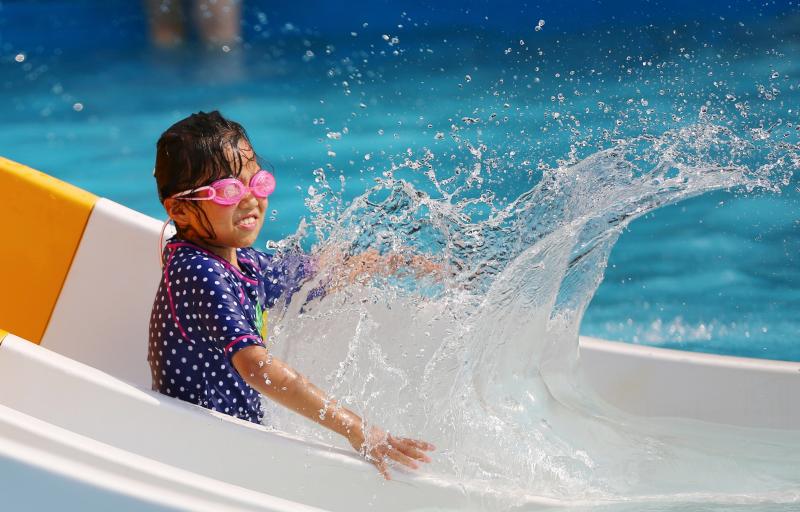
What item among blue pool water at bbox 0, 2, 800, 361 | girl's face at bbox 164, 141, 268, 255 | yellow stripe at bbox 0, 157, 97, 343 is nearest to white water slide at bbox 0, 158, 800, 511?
yellow stripe at bbox 0, 157, 97, 343

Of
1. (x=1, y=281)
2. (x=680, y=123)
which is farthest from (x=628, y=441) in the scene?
(x=680, y=123)

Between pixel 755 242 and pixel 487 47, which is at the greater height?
pixel 487 47

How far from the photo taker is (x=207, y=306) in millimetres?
1312

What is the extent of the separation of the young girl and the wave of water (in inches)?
4.4

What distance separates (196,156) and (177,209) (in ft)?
0.27

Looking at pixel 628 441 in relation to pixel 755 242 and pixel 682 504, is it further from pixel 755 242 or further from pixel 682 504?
pixel 755 242

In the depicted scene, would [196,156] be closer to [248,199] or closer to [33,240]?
[248,199]

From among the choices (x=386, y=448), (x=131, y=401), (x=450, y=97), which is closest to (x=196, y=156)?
(x=131, y=401)

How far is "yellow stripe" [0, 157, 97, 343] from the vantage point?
1764mm

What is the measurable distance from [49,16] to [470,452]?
169 inches

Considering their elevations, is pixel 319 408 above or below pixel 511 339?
below

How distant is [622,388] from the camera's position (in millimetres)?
1734

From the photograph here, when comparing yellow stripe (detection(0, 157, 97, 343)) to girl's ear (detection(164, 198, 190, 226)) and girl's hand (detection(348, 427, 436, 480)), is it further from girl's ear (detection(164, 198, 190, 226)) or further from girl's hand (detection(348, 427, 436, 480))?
girl's hand (detection(348, 427, 436, 480))

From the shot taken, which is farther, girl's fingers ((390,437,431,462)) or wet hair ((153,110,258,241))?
wet hair ((153,110,258,241))
